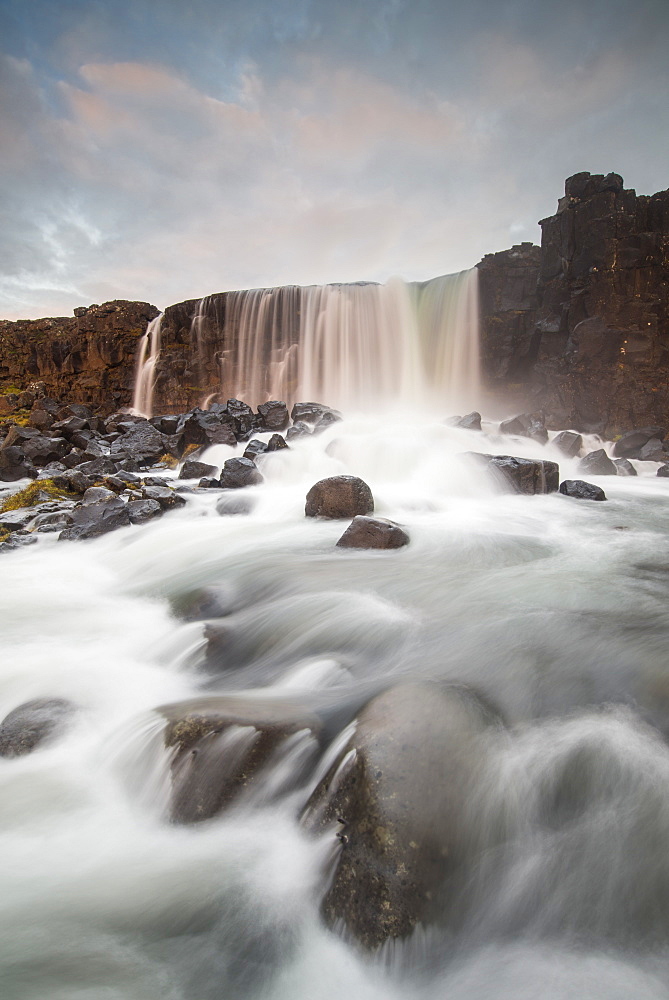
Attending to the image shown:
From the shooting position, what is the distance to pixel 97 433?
17.1 metres

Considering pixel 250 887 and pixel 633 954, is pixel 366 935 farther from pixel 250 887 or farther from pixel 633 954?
pixel 633 954

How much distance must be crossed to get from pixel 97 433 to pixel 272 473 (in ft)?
28.6

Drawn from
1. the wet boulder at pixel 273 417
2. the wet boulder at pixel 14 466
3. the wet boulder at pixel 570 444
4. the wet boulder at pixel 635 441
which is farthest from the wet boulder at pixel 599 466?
the wet boulder at pixel 14 466

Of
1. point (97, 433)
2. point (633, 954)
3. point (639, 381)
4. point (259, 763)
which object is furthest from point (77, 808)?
point (639, 381)

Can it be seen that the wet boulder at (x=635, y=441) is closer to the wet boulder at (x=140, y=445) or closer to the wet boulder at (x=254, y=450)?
the wet boulder at (x=254, y=450)

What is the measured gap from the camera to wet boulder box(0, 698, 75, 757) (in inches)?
110

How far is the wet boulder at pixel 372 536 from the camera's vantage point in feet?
19.5

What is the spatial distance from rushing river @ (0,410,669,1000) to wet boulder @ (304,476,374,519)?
75.8 inches

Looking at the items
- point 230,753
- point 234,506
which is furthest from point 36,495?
point 230,753

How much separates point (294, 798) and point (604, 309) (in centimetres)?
1980

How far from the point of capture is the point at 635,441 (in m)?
15.3

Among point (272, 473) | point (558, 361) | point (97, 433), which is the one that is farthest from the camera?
point (558, 361)

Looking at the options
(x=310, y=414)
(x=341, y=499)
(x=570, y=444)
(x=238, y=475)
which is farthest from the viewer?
(x=310, y=414)

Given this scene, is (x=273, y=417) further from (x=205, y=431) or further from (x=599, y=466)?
(x=599, y=466)
